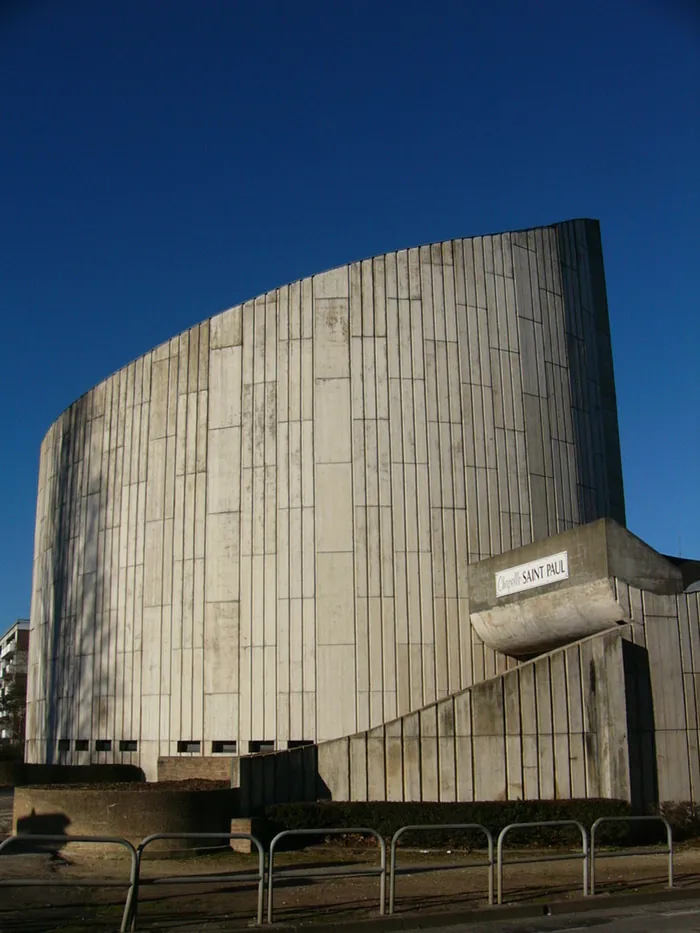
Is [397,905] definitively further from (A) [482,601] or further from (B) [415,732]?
(A) [482,601]

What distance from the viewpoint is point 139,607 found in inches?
1118

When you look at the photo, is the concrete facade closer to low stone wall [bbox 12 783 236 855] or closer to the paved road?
low stone wall [bbox 12 783 236 855]

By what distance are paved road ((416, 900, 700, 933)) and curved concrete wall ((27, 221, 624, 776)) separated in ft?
41.2

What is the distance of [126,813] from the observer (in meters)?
17.5

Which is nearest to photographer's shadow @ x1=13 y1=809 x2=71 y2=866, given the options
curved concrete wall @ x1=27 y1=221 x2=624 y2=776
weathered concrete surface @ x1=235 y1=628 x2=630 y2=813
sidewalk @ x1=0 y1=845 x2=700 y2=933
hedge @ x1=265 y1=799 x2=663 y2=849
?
sidewalk @ x1=0 y1=845 x2=700 y2=933

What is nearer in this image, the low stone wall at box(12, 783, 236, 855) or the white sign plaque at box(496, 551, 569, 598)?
the low stone wall at box(12, 783, 236, 855)

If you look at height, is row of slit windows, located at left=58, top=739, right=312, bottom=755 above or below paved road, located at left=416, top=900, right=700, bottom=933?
above

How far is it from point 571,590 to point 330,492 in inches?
289

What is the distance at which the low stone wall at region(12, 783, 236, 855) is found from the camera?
1741 cm

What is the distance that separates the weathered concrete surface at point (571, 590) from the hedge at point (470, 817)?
4.23 m

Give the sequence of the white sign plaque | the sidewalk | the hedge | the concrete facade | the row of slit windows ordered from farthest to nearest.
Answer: the row of slit windows, the white sign plaque, the concrete facade, the hedge, the sidewalk

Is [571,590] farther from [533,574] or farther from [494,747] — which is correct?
[494,747]

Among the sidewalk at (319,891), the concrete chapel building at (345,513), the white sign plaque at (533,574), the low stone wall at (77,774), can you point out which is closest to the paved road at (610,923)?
the sidewalk at (319,891)

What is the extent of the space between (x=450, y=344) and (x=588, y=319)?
21.0 ft
